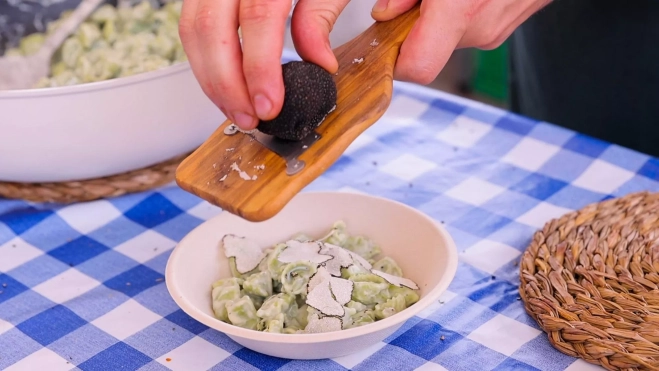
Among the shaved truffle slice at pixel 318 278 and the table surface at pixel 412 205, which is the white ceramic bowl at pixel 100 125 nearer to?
the table surface at pixel 412 205

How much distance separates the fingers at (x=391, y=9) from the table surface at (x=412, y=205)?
0.32 metres

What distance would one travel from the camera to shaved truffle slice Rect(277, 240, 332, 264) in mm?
826

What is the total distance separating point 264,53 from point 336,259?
25 cm

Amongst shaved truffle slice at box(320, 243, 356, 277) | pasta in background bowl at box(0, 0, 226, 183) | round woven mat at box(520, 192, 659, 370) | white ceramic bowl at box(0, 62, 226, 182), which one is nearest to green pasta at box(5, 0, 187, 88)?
pasta in background bowl at box(0, 0, 226, 183)

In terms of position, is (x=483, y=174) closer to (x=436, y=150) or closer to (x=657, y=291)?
(x=436, y=150)

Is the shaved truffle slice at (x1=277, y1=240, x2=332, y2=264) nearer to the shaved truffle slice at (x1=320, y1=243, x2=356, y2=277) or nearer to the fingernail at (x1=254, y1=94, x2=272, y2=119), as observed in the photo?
the shaved truffle slice at (x1=320, y1=243, x2=356, y2=277)

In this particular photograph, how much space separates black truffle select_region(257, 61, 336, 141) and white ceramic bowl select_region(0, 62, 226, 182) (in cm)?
35

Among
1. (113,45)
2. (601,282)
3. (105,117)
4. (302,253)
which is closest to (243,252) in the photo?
(302,253)

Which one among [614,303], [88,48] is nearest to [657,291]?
[614,303]

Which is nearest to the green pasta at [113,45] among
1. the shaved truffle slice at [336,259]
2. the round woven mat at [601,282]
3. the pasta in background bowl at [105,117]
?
the pasta in background bowl at [105,117]

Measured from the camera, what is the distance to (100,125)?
40.1 inches

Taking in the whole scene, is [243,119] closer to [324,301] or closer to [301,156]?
[301,156]

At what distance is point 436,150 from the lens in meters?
1.23

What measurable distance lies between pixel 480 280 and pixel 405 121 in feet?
1.53
